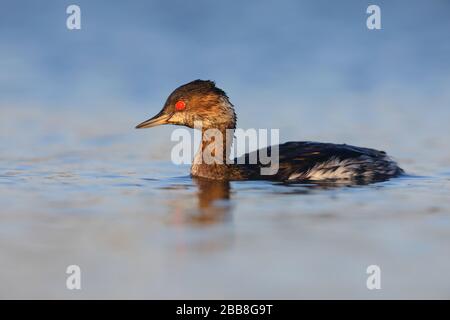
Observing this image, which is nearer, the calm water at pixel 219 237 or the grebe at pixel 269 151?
the calm water at pixel 219 237

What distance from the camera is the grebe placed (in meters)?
9.87

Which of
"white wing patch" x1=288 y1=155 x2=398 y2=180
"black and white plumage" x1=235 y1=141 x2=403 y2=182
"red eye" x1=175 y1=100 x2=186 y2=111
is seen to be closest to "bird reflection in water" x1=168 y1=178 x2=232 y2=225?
"black and white plumage" x1=235 y1=141 x2=403 y2=182

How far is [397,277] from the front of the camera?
530cm

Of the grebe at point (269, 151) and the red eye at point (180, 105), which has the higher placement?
the red eye at point (180, 105)

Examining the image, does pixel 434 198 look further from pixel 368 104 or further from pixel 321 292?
pixel 368 104

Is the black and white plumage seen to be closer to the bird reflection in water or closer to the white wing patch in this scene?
the white wing patch

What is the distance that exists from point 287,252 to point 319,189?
3150mm

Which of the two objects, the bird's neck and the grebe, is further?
the bird's neck

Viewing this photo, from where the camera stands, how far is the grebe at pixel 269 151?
32.4ft

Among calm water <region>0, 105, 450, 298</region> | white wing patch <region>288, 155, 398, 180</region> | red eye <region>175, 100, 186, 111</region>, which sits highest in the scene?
red eye <region>175, 100, 186, 111</region>

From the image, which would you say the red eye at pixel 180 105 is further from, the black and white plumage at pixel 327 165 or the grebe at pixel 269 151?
the black and white plumage at pixel 327 165

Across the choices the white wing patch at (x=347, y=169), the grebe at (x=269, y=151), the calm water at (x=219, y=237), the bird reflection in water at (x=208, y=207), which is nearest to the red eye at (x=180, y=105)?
the grebe at (x=269, y=151)

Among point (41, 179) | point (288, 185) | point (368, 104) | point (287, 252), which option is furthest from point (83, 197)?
point (368, 104)

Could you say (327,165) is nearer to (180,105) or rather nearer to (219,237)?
(180,105)
